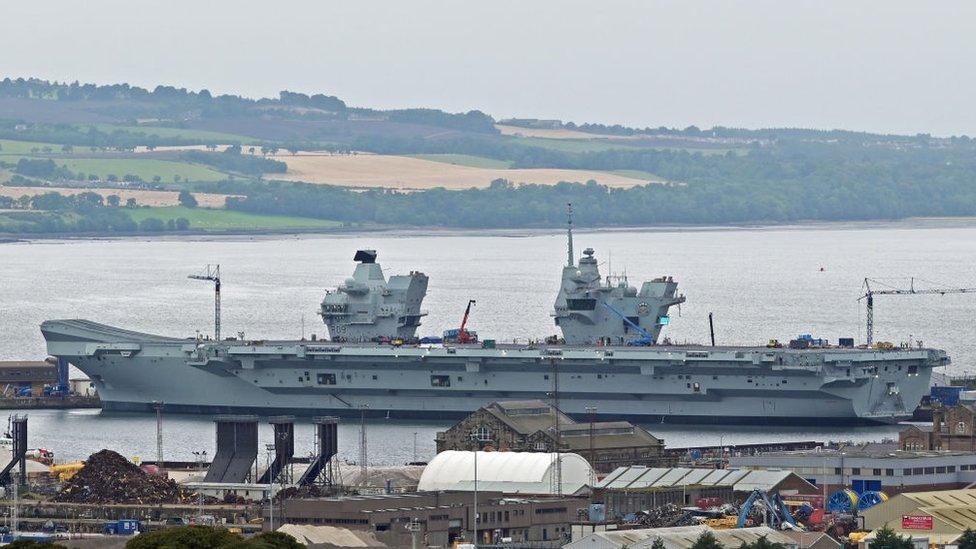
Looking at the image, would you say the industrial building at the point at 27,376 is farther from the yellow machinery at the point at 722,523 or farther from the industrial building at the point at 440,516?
the yellow machinery at the point at 722,523

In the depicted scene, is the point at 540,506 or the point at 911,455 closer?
the point at 540,506

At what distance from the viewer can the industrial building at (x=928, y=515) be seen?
4888 cm

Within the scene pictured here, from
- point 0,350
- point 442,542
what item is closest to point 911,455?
point 442,542

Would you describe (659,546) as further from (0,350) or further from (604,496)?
(0,350)

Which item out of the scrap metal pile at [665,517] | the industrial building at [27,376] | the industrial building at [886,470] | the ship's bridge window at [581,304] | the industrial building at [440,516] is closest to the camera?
the industrial building at [440,516]

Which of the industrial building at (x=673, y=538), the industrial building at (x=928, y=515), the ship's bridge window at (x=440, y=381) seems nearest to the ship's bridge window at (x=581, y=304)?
the ship's bridge window at (x=440, y=381)

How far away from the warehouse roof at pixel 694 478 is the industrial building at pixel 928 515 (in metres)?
3.35

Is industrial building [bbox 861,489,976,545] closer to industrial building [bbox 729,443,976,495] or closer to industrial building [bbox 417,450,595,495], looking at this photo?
industrial building [bbox 729,443,976,495]

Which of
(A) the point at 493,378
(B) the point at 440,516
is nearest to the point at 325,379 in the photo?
(A) the point at 493,378

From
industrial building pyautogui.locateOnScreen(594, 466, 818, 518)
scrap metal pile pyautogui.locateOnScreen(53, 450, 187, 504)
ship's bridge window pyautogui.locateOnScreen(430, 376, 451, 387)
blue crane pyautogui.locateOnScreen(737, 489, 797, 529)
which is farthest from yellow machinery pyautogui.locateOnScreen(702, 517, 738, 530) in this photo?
ship's bridge window pyautogui.locateOnScreen(430, 376, 451, 387)

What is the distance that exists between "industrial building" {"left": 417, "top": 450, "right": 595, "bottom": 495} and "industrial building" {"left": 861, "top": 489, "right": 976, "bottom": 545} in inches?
256

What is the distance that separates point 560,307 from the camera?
80.4 metres

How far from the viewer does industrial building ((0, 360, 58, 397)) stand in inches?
3514

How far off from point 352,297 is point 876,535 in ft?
122
